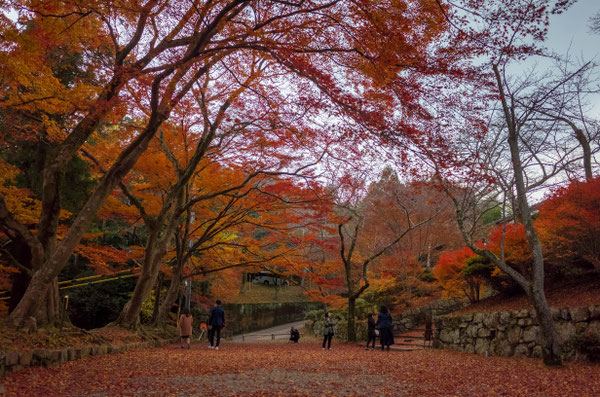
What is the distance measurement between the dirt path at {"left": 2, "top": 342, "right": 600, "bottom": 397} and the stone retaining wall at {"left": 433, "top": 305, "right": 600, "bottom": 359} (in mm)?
886

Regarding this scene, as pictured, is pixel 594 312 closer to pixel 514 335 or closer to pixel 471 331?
pixel 514 335

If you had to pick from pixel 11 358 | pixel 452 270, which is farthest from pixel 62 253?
pixel 452 270

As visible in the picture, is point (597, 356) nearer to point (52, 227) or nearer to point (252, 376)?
point (252, 376)

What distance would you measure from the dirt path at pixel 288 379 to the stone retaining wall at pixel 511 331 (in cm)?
89

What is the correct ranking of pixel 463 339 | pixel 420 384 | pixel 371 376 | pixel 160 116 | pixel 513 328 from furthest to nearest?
pixel 463 339 → pixel 513 328 → pixel 160 116 → pixel 371 376 → pixel 420 384

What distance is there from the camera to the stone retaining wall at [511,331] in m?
8.10

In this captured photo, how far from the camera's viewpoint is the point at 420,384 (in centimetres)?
577

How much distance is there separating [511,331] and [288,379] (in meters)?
6.68

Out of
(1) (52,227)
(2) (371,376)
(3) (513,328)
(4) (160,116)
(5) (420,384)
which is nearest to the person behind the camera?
(5) (420,384)

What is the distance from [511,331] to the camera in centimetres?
993

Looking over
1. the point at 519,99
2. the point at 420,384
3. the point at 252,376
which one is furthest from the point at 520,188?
the point at 252,376

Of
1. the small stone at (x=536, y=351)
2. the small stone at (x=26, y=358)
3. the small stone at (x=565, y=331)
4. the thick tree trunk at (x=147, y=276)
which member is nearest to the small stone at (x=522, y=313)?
the small stone at (x=536, y=351)

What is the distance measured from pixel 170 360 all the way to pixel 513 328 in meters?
7.92

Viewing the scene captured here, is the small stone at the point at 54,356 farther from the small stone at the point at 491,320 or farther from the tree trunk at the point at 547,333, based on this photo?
the small stone at the point at 491,320
